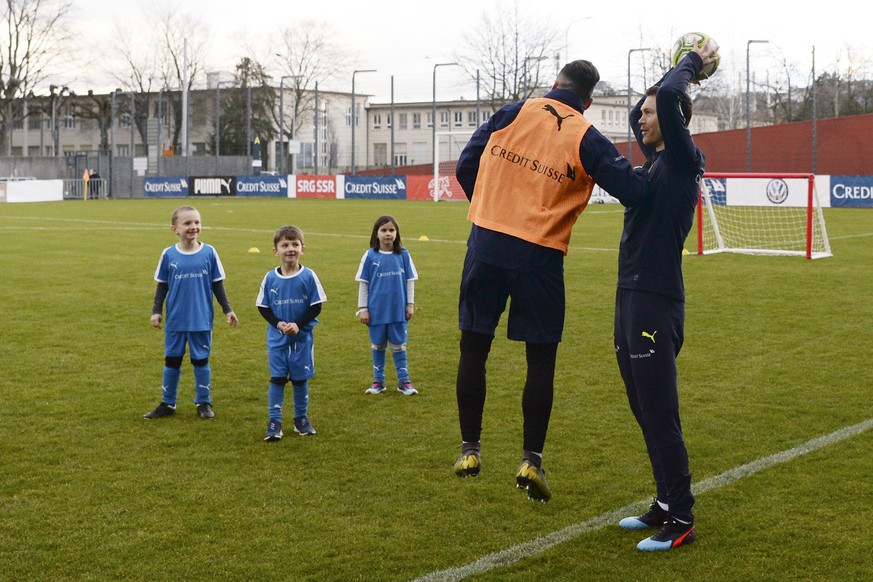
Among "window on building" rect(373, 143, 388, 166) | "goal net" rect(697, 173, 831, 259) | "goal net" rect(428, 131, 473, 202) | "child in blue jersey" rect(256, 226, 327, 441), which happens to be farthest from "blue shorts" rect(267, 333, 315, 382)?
"window on building" rect(373, 143, 388, 166)

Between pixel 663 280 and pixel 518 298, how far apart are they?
72 cm

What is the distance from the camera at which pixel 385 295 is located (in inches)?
328

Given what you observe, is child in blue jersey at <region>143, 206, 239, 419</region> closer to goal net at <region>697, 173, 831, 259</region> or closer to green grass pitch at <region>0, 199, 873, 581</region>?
green grass pitch at <region>0, 199, 873, 581</region>

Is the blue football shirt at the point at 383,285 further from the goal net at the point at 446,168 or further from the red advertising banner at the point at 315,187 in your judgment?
the red advertising banner at the point at 315,187

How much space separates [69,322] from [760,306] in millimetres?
8308

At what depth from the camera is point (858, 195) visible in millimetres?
37844

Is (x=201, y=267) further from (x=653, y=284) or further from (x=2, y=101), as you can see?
(x=2, y=101)

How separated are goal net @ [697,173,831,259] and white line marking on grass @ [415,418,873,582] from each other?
12.8m

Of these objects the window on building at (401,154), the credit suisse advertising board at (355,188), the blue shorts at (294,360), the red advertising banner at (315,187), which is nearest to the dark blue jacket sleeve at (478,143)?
the blue shorts at (294,360)

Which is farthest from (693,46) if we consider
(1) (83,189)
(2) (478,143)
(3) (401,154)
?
(3) (401,154)

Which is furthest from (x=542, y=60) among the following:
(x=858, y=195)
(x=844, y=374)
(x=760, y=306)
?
(x=844, y=374)

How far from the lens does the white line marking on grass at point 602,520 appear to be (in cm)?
456

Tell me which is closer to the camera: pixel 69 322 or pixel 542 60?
pixel 69 322

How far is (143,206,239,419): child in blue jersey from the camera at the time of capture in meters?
7.53
